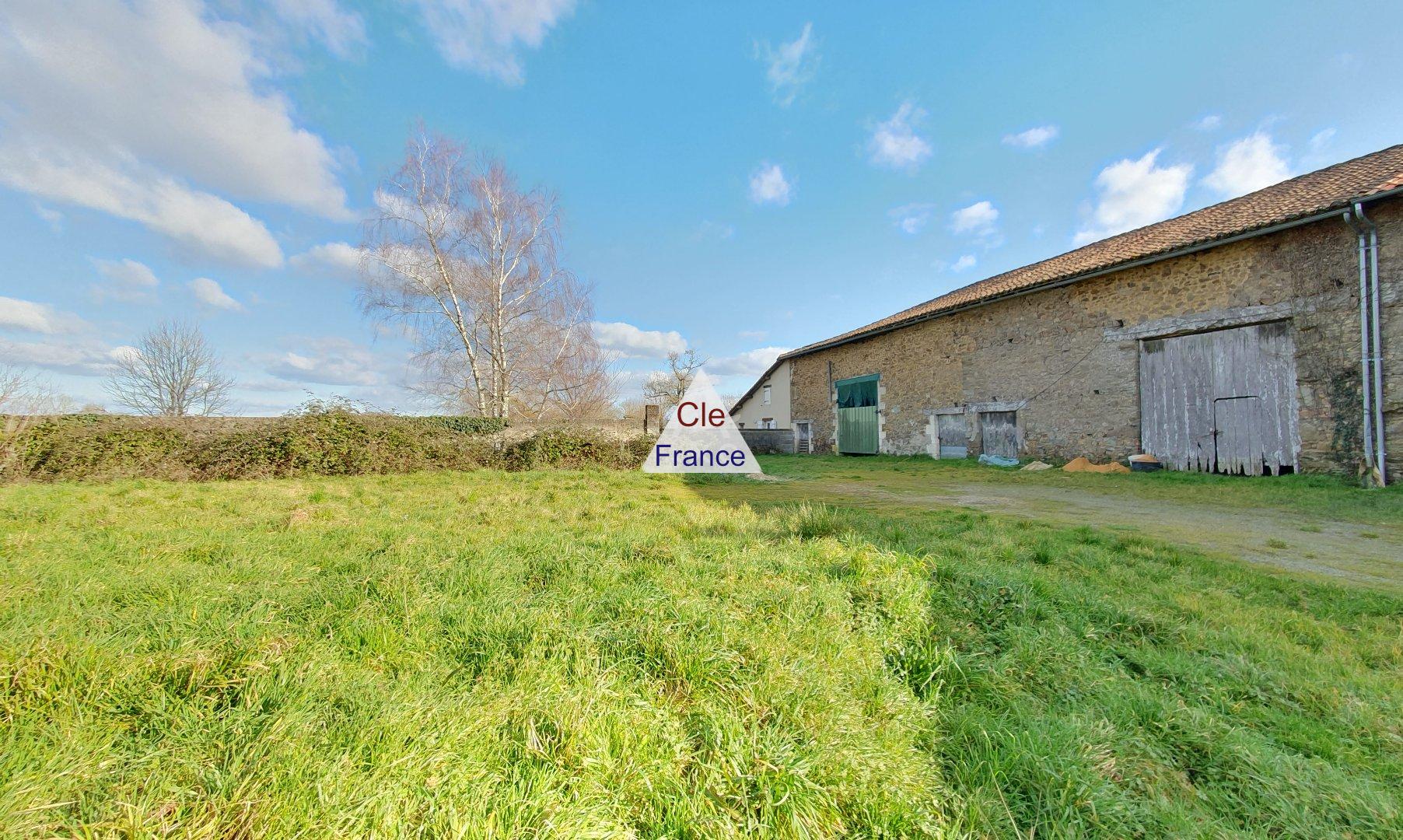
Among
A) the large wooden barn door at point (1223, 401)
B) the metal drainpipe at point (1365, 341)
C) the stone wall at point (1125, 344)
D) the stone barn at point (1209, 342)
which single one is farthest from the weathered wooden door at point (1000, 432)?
the metal drainpipe at point (1365, 341)

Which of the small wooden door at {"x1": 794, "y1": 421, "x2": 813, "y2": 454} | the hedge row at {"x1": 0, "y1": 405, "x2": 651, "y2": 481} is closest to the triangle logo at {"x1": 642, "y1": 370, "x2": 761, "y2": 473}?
the hedge row at {"x1": 0, "y1": 405, "x2": 651, "y2": 481}

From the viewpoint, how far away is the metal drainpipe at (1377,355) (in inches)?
321

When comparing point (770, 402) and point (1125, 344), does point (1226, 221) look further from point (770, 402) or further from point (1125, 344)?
point (770, 402)

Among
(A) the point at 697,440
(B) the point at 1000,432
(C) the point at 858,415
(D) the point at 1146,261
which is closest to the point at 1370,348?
(D) the point at 1146,261

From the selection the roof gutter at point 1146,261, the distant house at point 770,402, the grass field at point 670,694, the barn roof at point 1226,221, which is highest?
the barn roof at point 1226,221

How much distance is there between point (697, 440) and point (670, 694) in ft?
34.7

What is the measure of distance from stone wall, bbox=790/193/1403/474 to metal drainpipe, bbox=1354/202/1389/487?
0.09 metres

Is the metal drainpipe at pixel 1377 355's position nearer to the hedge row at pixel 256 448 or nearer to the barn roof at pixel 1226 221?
the barn roof at pixel 1226 221

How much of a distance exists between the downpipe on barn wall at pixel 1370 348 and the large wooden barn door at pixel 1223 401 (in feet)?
2.79

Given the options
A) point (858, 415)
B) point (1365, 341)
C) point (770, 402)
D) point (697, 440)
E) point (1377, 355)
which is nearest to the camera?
point (1377, 355)

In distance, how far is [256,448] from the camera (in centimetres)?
976

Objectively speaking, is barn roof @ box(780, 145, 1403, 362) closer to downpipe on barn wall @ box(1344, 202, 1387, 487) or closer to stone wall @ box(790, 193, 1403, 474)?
stone wall @ box(790, 193, 1403, 474)

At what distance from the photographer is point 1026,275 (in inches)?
605

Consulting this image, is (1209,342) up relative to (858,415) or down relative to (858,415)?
up
